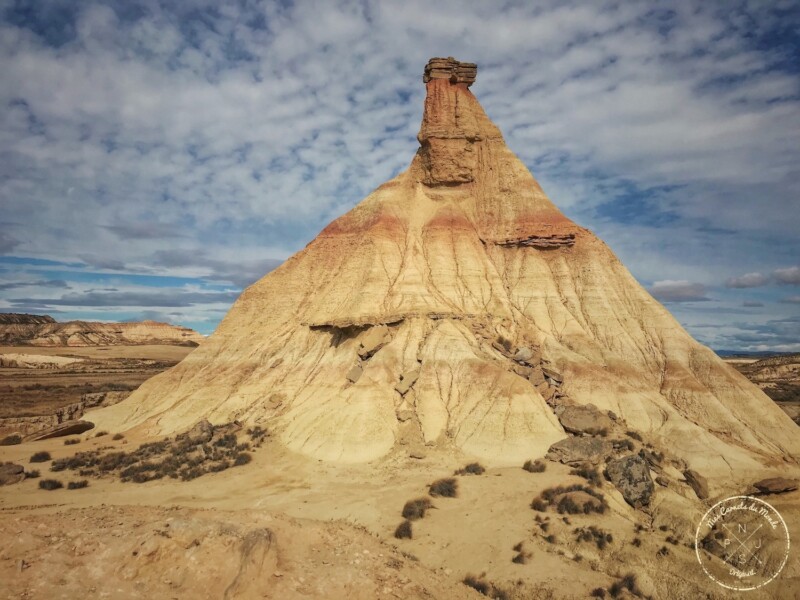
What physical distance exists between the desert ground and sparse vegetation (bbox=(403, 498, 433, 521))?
0.24m

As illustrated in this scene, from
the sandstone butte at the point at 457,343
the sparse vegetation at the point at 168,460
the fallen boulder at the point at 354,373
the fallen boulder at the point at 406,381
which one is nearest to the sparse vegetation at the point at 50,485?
the sparse vegetation at the point at 168,460

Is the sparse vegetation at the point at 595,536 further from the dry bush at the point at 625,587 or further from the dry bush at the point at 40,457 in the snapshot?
the dry bush at the point at 40,457

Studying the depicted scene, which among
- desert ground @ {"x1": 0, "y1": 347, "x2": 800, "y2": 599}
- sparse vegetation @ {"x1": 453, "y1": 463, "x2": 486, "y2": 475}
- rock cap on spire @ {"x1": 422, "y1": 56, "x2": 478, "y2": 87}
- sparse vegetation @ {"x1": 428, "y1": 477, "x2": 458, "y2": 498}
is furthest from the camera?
rock cap on spire @ {"x1": 422, "y1": 56, "x2": 478, "y2": 87}

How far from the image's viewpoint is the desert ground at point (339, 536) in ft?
33.7

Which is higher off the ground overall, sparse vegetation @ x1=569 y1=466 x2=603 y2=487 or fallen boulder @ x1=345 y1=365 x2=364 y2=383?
fallen boulder @ x1=345 y1=365 x2=364 y2=383

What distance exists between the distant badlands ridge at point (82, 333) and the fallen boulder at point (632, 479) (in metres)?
131

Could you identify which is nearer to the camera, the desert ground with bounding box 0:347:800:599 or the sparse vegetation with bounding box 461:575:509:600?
the desert ground with bounding box 0:347:800:599

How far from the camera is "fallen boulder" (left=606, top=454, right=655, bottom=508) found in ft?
62.9

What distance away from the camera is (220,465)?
2403 cm

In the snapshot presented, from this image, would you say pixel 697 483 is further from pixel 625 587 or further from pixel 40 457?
pixel 40 457

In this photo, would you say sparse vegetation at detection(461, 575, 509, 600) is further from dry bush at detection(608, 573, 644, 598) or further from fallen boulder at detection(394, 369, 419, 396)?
fallen boulder at detection(394, 369, 419, 396)

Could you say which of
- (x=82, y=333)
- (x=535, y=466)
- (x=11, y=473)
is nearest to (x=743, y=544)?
(x=535, y=466)

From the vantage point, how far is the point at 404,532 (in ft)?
53.7

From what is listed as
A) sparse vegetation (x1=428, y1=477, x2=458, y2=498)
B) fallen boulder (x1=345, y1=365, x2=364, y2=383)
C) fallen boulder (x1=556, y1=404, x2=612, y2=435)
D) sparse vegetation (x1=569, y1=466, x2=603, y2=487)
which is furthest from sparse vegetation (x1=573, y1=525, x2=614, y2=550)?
fallen boulder (x1=345, y1=365, x2=364, y2=383)
